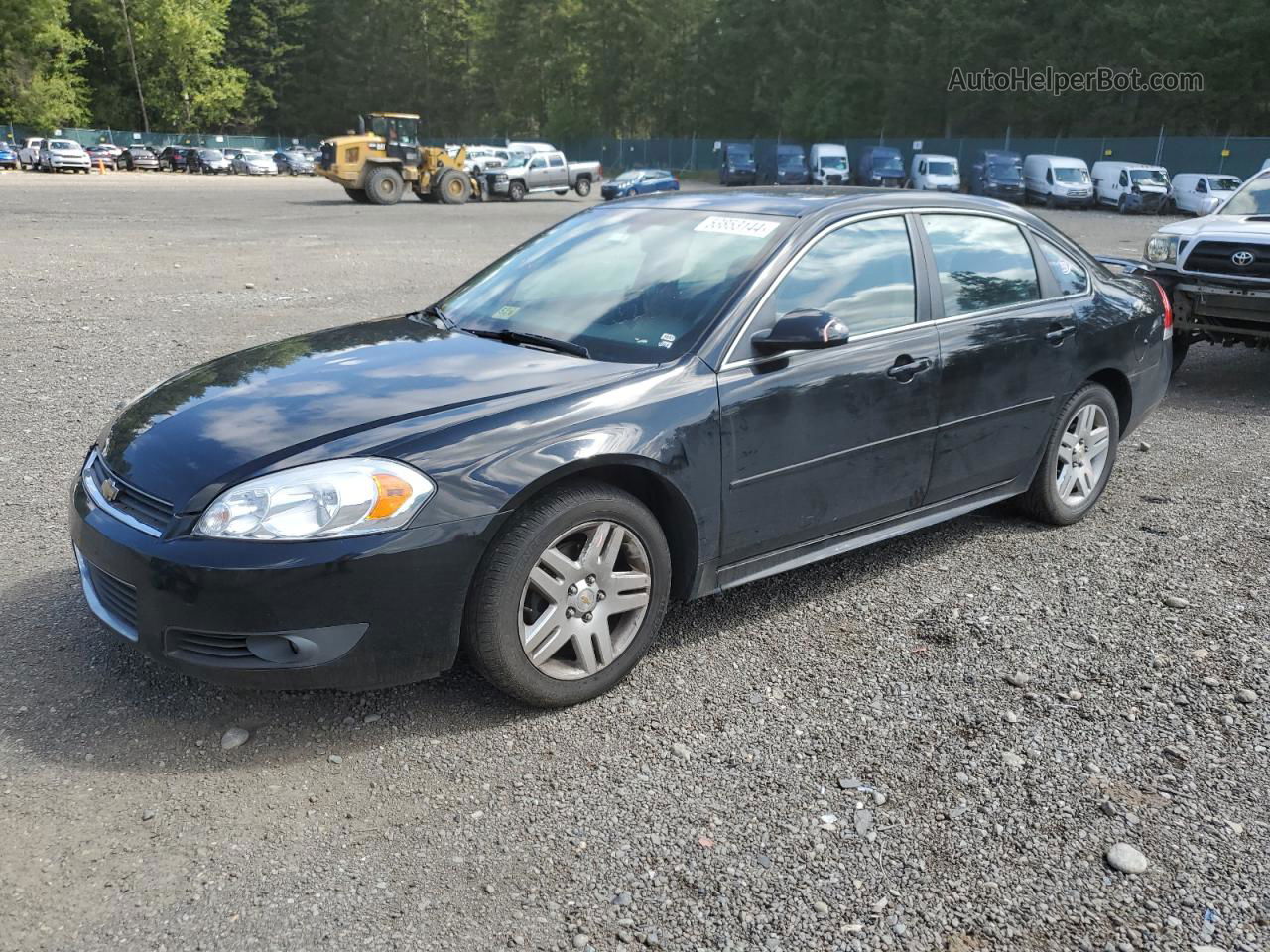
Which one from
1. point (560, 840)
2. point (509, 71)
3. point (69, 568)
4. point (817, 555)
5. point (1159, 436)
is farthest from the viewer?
point (509, 71)

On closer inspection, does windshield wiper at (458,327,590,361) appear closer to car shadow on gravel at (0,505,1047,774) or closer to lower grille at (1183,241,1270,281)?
car shadow on gravel at (0,505,1047,774)

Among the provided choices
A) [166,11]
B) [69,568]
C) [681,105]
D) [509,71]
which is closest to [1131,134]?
[681,105]

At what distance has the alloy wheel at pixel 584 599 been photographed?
3.26 m

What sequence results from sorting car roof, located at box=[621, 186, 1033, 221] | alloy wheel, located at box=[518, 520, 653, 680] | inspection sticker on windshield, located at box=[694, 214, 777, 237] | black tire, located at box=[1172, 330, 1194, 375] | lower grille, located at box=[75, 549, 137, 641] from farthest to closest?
black tire, located at box=[1172, 330, 1194, 375] < car roof, located at box=[621, 186, 1033, 221] < inspection sticker on windshield, located at box=[694, 214, 777, 237] < alloy wheel, located at box=[518, 520, 653, 680] < lower grille, located at box=[75, 549, 137, 641]

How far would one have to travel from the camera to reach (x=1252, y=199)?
9109 millimetres

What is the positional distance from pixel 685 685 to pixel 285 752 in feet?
4.28

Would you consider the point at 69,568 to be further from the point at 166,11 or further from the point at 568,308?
the point at 166,11

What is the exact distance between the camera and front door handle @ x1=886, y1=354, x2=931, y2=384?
161 inches

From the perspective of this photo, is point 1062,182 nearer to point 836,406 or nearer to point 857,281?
A: point 857,281

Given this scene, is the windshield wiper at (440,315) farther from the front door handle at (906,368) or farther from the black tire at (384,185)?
the black tire at (384,185)

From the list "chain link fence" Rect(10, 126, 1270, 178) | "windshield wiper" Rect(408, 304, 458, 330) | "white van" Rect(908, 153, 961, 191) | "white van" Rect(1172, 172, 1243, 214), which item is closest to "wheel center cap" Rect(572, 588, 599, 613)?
"windshield wiper" Rect(408, 304, 458, 330)

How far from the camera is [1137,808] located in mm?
2930

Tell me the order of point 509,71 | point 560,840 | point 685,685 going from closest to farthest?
point 560,840 < point 685,685 < point 509,71

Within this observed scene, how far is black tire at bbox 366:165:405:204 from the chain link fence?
3444cm
